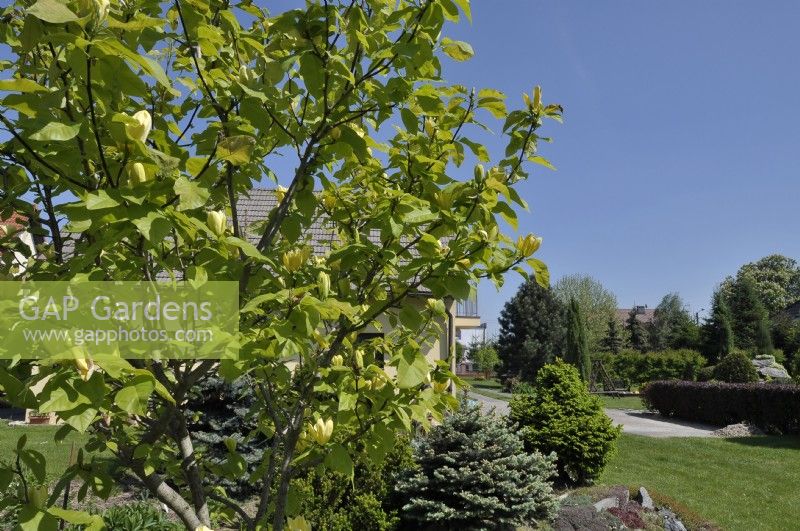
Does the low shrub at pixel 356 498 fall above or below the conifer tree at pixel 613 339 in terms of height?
below

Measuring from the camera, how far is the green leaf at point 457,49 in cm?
186

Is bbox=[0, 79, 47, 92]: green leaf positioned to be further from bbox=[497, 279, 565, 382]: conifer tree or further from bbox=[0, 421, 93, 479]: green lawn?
bbox=[497, 279, 565, 382]: conifer tree

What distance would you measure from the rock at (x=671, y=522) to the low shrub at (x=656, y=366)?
21.0 m

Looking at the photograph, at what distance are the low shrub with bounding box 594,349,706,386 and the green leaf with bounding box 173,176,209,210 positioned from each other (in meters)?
27.4

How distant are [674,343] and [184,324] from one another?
125 feet

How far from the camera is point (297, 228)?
1.98 m

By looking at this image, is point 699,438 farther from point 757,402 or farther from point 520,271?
point 520,271

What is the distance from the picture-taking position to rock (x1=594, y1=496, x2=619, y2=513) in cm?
612

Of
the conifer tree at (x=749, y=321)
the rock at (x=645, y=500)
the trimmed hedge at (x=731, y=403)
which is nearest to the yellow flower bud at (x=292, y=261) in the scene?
the rock at (x=645, y=500)

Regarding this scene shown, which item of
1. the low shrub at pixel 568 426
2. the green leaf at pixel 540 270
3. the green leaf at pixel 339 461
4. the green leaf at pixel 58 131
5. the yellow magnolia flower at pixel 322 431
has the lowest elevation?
the low shrub at pixel 568 426

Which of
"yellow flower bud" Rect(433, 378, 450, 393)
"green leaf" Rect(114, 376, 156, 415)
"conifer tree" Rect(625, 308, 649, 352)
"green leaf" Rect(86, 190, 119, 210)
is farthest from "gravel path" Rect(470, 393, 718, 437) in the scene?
"conifer tree" Rect(625, 308, 649, 352)

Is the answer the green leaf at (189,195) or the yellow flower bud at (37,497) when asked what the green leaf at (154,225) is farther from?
the yellow flower bud at (37,497)

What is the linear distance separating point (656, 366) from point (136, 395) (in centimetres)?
2977

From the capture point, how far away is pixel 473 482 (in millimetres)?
5129
